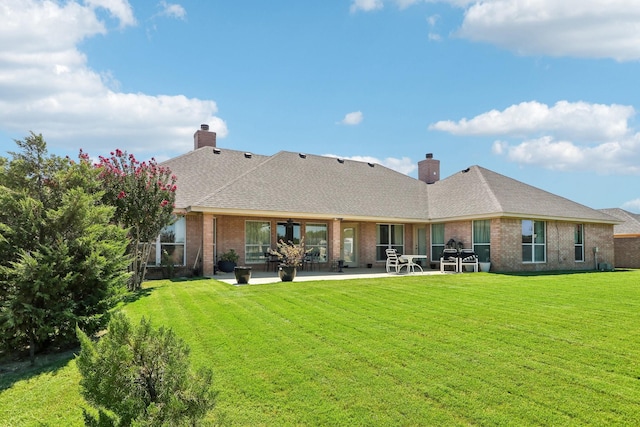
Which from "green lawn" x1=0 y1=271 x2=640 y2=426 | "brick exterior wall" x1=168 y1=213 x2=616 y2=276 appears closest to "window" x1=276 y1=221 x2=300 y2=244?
"brick exterior wall" x1=168 y1=213 x2=616 y2=276

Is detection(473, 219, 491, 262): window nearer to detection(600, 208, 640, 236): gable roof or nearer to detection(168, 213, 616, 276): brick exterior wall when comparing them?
detection(168, 213, 616, 276): brick exterior wall

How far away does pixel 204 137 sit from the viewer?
22922mm

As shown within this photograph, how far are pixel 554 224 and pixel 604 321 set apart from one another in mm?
14750

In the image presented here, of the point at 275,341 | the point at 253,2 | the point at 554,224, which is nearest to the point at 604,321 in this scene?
the point at 275,341

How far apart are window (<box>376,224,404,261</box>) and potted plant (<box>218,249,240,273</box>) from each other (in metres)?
8.38

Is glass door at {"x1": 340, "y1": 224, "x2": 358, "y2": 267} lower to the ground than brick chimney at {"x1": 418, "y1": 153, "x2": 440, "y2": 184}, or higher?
lower

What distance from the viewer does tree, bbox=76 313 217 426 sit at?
2.52m

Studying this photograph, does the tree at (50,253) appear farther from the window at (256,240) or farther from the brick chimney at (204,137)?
the brick chimney at (204,137)

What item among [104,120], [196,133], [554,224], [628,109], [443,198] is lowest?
[554,224]

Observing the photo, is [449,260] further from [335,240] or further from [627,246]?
[627,246]

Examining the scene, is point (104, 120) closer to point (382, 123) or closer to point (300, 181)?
point (300, 181)

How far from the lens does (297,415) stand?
3902mm

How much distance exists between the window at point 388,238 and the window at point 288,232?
4.99 meters

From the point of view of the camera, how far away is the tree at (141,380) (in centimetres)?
252
